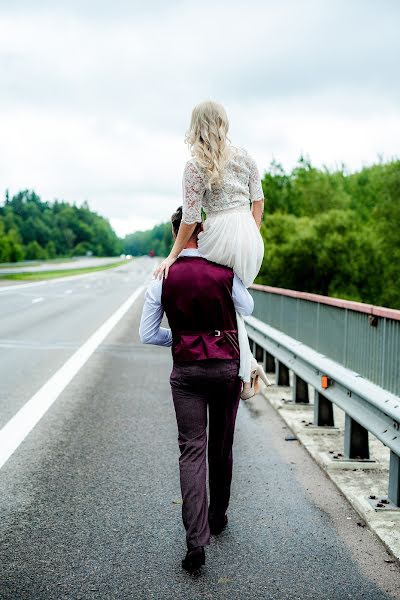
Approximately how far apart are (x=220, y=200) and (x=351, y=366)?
331 cm

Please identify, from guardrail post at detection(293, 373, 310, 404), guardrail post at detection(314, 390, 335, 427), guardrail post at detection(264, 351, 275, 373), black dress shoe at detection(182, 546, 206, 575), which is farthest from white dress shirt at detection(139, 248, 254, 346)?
guardrail post at detection(264, 351, 275, 373)

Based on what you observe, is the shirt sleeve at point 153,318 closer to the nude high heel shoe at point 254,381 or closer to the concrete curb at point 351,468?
the nude high heel shoe at point 254,381

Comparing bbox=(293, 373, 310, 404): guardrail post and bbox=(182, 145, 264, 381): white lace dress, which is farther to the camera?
bbox=(293, 373, 310, 404): guardrail post

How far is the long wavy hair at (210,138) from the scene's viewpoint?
3592 millimetres

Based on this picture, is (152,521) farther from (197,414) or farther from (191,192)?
(191,192)

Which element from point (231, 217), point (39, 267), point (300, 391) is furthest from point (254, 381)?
point (39, 267)

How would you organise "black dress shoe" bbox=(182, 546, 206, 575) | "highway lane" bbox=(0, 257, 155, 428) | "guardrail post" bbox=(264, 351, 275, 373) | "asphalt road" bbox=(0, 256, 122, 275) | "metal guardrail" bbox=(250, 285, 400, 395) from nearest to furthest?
"black dress shoe" bbox=(182, 546, 206, 575) → "metal guardrail" bbox=(250, 285, 400, 395) → "highway lane" bbox=(0, 257, 155, 428) → "guardrail post" bbox=(264, 351, 275, 373) → "asphalt road" bbox=(0, 256, 122, 275)

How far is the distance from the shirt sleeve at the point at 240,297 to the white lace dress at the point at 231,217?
3 centimetres

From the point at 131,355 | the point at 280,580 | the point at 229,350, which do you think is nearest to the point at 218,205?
the point at 229,350

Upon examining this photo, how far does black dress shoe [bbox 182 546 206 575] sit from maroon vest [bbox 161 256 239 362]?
2.90 ft

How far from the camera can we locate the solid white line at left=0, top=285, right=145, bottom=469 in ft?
20.4

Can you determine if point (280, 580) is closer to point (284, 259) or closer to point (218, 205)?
point (218, 205)

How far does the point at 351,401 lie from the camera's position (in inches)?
206

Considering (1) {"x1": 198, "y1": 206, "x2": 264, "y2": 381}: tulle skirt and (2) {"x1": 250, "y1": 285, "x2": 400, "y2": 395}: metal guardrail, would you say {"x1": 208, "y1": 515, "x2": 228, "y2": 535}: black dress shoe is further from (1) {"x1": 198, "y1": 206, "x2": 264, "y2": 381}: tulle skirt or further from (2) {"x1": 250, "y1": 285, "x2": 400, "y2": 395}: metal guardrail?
(2) {"x1": 250, "y1": 285, "x2": 400, "y2": 395}: metal guardrail
